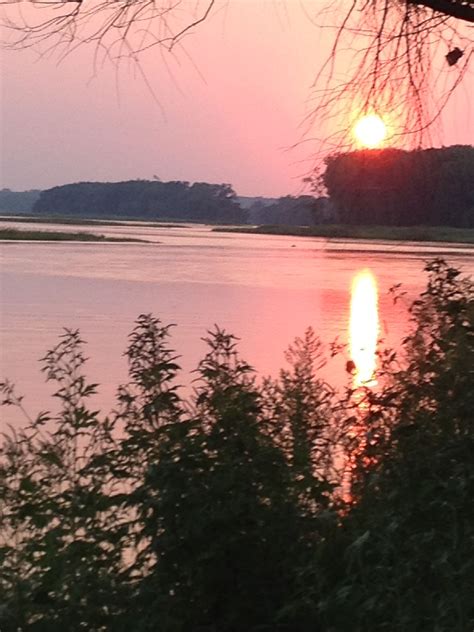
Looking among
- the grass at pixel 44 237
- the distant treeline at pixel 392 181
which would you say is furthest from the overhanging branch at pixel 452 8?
the grass at pixel 44 237

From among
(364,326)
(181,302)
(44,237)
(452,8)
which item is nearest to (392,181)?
(452,8)

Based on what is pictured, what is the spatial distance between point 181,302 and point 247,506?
13354 mm

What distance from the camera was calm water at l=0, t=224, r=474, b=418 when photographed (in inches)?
409

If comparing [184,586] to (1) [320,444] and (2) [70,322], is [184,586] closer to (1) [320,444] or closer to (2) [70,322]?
(1) [320,444]

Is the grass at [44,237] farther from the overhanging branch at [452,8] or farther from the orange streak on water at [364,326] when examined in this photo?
the overhanging branch at [452,8]

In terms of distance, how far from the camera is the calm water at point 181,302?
1039 centimetres

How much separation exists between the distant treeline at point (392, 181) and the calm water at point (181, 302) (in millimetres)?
315

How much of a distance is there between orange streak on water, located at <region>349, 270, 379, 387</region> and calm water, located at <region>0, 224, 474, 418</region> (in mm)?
182

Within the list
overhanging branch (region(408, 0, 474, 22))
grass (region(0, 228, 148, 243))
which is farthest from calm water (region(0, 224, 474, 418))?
grass (region(0, 228, 148, 243))

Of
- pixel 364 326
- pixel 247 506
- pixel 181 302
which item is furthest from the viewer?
pixel 181 302

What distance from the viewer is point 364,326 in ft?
45.6

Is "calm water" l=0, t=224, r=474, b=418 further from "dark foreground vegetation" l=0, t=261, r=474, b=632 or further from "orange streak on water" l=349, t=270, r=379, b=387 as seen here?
"dark foreground vegetation" l=0, t=261, r=474, b=632

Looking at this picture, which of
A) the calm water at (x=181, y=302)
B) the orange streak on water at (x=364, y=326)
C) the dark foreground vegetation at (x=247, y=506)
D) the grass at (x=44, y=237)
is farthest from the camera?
the grass at (x=44, y=237)

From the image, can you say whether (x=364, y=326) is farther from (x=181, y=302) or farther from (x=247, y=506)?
(x=247, y=506)
